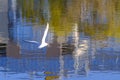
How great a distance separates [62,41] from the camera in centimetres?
706

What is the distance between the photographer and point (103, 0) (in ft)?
35.0

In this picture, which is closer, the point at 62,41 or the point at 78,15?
the point at 62,41

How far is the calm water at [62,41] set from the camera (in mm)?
5520

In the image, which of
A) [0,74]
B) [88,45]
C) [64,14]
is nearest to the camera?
[0,74]

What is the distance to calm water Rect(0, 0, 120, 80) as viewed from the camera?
552 centimetres

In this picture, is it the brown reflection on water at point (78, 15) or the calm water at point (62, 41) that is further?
the brown reflection on water at point (78, 15)

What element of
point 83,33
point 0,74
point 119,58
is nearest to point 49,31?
point 83,33

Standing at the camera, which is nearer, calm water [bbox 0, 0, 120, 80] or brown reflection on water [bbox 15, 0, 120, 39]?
calm water [bbox 0, 0, 120, 80]

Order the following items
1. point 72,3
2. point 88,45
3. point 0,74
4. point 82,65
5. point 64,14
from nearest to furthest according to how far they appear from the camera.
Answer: point 0,74 → point 82,65 → point 88,45 → point 64,14 → point 72,3

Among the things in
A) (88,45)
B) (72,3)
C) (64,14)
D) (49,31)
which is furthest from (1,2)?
(88,45)

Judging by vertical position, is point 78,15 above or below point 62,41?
above

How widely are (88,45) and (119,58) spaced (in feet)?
2.47

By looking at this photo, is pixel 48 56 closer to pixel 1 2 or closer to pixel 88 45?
pixel 88 45

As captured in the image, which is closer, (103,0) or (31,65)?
(31,65)
